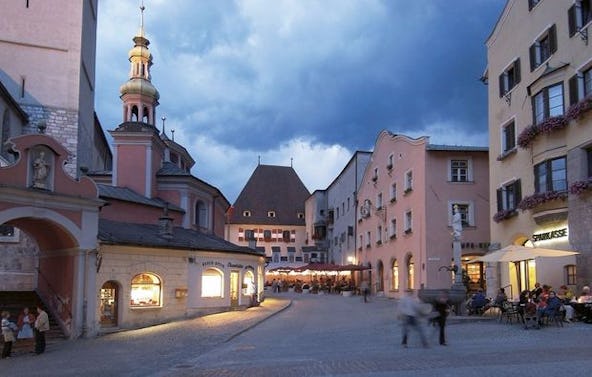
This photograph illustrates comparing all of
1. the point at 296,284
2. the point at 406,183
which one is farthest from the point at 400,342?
the point at 296,284

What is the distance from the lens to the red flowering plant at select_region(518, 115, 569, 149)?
946 inches

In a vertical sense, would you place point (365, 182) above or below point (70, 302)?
above

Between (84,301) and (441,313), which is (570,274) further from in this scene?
(84,301)

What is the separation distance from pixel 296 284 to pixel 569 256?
4233 cm

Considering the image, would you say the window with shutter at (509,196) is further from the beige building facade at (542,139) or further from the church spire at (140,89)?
the church spire at (140,89)

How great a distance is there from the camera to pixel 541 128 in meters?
25.0

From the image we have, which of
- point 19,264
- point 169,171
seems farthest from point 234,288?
point 169,171

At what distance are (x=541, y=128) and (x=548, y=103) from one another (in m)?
1.04

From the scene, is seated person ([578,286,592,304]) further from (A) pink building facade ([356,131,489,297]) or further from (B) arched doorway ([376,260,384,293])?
(B) arched doorway ([376,260,384,293])

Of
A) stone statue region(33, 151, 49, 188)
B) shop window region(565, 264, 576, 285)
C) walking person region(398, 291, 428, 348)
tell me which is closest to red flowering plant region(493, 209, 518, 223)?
shop window region(565, 264, 576, 285)

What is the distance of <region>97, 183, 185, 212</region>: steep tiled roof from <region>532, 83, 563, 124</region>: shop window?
2117cm

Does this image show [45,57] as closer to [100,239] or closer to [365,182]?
[100,239]

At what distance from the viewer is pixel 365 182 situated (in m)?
53.1

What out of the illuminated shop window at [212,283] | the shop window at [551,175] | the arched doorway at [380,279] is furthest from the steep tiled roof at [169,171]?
the shop window at [551,175]
